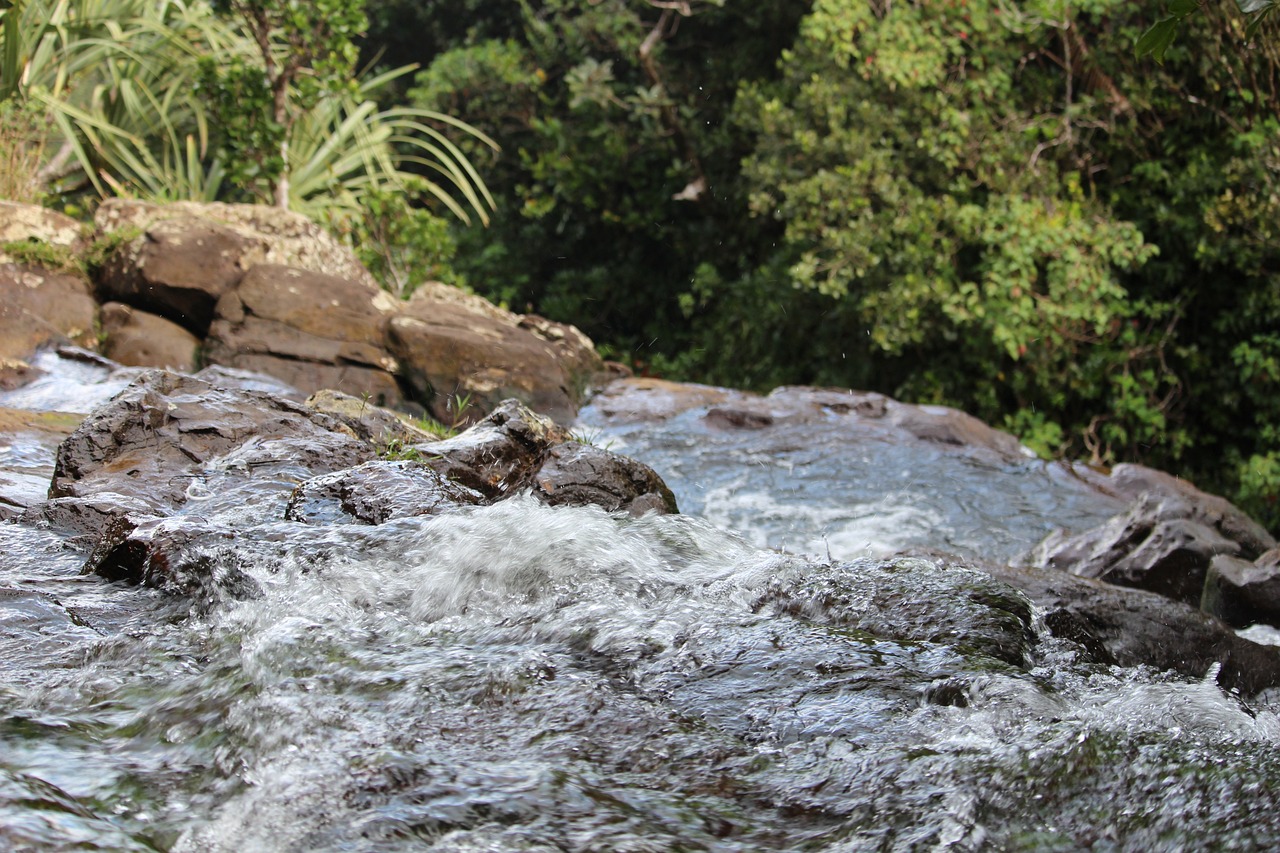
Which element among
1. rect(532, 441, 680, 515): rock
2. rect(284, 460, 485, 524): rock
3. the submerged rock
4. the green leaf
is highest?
the green leaf

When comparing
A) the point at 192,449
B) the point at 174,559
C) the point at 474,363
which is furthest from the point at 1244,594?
the point at 474,363

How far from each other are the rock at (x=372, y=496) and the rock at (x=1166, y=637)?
197 centimetres

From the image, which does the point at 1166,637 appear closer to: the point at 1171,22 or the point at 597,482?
the point at 597,482

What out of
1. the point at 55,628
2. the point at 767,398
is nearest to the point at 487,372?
the point at 767,398

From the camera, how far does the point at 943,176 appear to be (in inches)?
397

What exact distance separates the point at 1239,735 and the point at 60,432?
14.8 feet

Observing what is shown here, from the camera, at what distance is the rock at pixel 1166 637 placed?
3.71 meters

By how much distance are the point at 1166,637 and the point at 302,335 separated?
16.9 ft

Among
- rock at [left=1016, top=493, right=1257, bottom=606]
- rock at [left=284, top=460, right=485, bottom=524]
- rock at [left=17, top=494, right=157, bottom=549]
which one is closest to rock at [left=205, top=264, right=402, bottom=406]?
rock at [left=284, top=460, right=485, bottom=524]

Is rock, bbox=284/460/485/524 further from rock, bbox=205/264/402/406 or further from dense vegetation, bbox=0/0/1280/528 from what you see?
dense vegetation, bbox=0/0/1280/528

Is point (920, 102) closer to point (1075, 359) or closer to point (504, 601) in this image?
point (1075, 359)

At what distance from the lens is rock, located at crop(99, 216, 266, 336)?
7113 mm

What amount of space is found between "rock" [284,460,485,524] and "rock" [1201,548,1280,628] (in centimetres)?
297

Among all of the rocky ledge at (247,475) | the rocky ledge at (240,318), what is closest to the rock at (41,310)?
the rocky ledge at (240,318)
